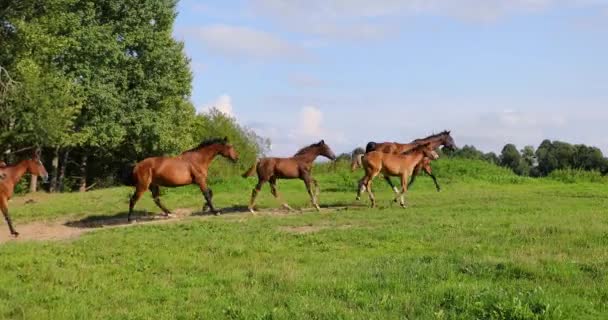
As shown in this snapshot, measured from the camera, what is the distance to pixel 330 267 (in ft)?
31.7

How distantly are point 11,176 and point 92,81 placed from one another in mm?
18052

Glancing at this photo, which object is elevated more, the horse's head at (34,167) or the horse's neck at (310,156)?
the horse's neck at (310,156)

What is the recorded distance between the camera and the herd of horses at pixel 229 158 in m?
17.2

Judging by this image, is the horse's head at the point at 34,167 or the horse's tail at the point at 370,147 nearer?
the horse's head at the point at 34,167

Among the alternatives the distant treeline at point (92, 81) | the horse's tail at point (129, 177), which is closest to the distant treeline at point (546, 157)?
the distant treeline at point (92, 81)

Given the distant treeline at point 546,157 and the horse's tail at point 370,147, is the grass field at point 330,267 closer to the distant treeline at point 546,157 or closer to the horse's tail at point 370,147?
the horse's tail at point 370,147

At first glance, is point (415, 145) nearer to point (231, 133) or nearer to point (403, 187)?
point (403, 187)

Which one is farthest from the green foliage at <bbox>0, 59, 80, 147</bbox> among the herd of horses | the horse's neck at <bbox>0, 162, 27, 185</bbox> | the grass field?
the grass field

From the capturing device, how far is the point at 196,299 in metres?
8.09

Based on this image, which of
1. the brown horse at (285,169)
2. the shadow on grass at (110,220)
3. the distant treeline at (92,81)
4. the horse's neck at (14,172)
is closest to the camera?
the horse's neck at (14,172)

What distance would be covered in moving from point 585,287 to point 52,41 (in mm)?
25223

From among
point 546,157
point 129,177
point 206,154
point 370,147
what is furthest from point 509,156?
point 129,177

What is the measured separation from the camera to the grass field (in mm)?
7402

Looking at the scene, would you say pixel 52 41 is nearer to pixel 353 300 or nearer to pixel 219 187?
pixel 219 187
